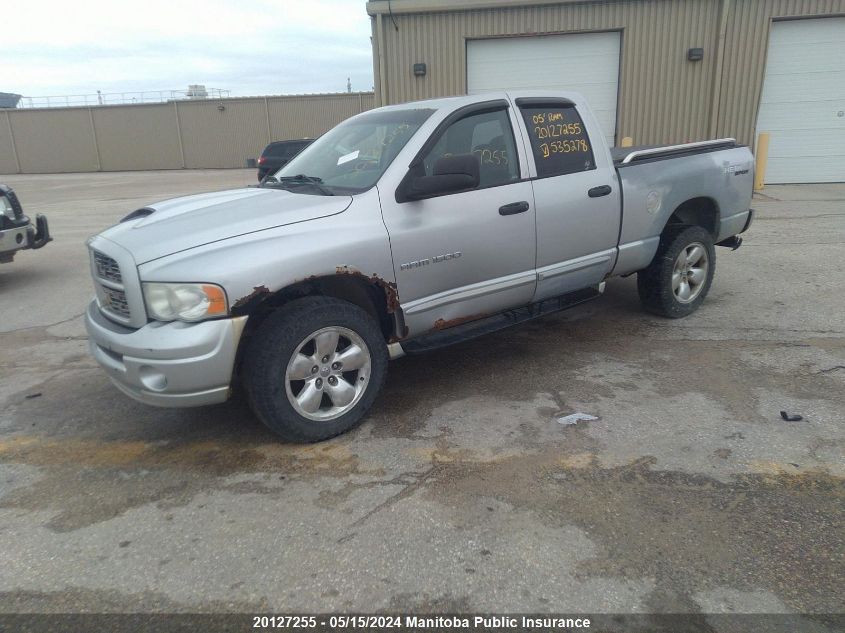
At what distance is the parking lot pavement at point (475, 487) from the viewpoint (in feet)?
8.27

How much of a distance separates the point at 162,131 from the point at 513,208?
33726 mm

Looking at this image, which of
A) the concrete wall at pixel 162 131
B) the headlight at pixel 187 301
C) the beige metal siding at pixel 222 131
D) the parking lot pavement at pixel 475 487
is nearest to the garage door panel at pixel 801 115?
the parking lot pavement at pixel 475 487

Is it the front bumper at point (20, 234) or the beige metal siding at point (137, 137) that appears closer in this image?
the front bumper at point (20, 234)

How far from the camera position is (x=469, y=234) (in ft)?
13.3

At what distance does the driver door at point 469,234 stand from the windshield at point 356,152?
223 millimetres

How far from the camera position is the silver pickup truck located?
130 inches

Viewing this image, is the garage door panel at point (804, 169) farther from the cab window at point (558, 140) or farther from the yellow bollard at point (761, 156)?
the cab window at point (558, 140)

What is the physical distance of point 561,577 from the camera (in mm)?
2539

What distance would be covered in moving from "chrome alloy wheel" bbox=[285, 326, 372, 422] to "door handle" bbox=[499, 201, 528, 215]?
1296mm

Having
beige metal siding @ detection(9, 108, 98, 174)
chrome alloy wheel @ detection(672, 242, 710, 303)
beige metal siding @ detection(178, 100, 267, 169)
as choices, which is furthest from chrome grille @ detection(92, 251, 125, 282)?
beige metal siding @ detection(9, 108, 98, 174)

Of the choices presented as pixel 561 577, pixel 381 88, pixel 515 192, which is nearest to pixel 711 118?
pixel 381 88

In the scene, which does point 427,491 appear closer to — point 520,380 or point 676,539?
point 676,539

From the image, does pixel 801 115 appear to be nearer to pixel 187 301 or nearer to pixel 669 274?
pixel 669 274

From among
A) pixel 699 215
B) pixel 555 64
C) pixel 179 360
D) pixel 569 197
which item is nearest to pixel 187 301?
pixel 179 360
